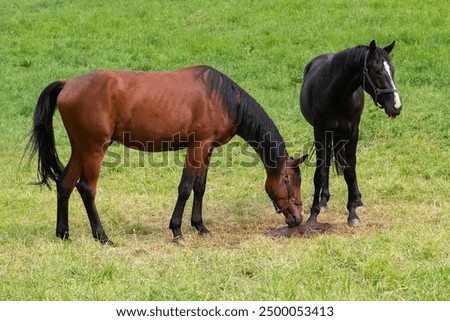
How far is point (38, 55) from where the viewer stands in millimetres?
18922

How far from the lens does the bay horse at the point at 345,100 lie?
23.8ft

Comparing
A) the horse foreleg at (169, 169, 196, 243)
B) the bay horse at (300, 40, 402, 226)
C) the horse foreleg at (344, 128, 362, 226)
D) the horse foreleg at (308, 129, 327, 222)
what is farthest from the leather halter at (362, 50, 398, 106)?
the horse foreleg at (169, 169, 196, 243)

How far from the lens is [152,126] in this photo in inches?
288

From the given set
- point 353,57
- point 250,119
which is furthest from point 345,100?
point 250,119

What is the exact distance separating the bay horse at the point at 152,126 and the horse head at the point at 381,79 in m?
1.18

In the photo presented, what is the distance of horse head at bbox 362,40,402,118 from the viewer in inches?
281

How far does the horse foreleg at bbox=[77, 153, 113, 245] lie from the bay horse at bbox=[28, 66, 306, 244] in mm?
11

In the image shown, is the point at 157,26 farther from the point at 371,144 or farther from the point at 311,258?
the point at 311,258

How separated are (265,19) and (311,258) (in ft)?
50.6

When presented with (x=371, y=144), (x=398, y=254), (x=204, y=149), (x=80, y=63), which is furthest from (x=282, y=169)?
(x=80, y=63)

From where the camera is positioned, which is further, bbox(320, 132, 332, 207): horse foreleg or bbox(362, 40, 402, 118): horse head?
bbox(320, 132, 332, 207): horse foreleg

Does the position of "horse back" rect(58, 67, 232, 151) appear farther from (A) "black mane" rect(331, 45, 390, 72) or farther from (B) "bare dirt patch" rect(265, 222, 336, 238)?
(A) "black mane" rect(331, 45, 390, 72)

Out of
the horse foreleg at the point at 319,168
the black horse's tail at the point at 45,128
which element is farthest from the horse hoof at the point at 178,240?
the horse foreleg at the point at 319,168

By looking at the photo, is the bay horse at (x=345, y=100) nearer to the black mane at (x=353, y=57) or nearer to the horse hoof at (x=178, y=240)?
the black mane at (x=353, y=57)
